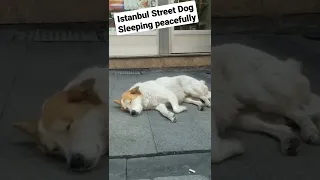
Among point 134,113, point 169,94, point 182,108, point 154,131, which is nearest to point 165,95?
point 169,94

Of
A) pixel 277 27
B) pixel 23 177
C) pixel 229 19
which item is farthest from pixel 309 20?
pixel 23 177

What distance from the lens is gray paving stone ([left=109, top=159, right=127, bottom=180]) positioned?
126 centimetres

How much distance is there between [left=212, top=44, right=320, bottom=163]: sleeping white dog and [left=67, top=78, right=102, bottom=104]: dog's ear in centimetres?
28

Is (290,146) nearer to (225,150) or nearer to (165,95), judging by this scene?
(225,150)

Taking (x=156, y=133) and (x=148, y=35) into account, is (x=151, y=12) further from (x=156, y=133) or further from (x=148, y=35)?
(x=148, y=35)

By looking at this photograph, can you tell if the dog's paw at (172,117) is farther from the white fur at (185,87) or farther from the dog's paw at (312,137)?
the dog's paw at (312,137)

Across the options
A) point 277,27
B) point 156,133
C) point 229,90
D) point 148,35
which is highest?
point 277,27

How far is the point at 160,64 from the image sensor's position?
8.98 feet

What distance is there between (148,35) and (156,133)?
47.1 inches

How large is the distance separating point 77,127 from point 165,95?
4.85 ft

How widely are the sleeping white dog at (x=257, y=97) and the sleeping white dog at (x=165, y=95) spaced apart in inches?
44.8

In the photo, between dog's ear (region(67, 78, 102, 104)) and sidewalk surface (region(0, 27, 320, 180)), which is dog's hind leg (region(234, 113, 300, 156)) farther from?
dog's ear (region(67, 78, 102, 104))

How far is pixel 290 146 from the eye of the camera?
0.92 meters

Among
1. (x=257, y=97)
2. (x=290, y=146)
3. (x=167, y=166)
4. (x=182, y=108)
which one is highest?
(x=257, y=97)
